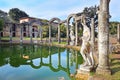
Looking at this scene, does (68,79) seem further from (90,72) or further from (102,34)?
(102,34)

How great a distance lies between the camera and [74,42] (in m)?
25.8

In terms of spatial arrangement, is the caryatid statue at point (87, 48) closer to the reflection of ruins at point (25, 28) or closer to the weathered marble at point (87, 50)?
the weathered marble at point (87, 50)

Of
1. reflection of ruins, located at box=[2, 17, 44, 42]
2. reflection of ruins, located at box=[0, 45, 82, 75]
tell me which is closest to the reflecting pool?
reflection of ruins, located at box=[0, 45, 82, 75]

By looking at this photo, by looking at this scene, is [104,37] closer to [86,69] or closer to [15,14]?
[86,69]

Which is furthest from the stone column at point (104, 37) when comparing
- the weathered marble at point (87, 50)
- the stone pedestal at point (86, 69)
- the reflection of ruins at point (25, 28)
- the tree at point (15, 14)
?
the tree at point (15, 14)

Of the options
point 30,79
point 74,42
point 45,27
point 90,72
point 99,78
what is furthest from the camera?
point 45,27

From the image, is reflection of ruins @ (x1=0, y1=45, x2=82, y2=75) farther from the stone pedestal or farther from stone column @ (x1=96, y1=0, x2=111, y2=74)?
stone column @ (x1=96, y1=0, x2=111, y2=74)

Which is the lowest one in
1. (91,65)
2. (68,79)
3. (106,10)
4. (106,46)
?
(68,79)

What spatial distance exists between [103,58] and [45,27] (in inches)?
1582

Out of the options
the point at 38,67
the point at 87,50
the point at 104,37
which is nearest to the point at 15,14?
the point at 38,67

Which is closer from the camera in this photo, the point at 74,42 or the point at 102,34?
the point at 102,34

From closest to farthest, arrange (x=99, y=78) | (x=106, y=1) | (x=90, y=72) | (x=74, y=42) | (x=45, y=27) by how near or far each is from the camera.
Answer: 1. (x=99, y=78)
2. (x=106, y=1)
3. (x=90, y=72)
4. (x=74, y=42)
5. (x=45, y=27)

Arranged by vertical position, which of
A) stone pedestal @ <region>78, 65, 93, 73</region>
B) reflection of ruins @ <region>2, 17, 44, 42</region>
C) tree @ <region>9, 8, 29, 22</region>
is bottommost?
stone pedestal @ <region>78, 65, 93, 73</region>

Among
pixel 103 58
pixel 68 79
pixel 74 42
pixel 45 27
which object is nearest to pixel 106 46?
pixel 103 58
